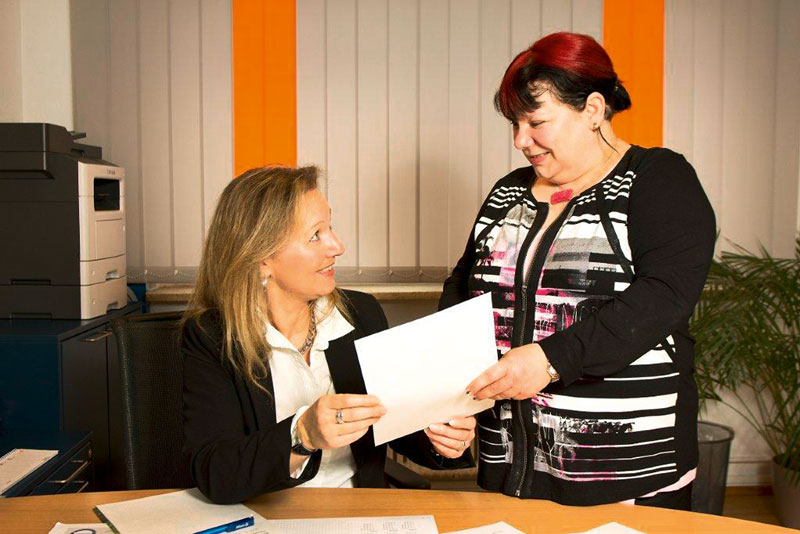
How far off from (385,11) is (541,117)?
1.93 m

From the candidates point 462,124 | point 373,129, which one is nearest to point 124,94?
point 373,129

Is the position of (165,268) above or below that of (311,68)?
below

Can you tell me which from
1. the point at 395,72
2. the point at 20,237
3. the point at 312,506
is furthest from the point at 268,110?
the point at 312,506

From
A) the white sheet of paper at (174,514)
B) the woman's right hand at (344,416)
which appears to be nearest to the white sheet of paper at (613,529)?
the woman's right hand at (344,416)

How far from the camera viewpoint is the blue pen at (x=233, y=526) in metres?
1.32

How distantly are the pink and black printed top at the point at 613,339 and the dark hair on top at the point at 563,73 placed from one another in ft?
0.55

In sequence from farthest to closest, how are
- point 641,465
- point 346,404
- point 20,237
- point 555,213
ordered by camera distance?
point 20,237 → point 555,213 → point 641,465 → point 346,404

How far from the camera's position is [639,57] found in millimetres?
3453

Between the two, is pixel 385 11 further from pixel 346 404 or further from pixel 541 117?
pixel 346 404

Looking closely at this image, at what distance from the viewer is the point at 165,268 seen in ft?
11.2

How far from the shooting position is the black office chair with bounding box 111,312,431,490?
1765 mm

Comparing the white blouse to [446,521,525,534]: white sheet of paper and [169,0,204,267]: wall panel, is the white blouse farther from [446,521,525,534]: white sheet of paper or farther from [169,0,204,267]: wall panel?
[169,0,204,267]: wall panel

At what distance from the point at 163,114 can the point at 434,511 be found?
248 cm

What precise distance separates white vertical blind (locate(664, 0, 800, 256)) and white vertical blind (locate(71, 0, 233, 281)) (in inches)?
77.9
